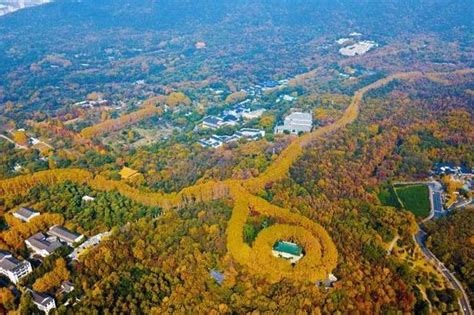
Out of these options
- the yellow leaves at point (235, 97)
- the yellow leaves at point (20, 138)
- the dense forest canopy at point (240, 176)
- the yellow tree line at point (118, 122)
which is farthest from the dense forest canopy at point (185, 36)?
the yellow leaves at point (20, 138)

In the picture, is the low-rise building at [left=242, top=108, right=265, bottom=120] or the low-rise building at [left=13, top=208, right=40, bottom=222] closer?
the low-rise building at [left=13, top=208, right=40, bottom=222]

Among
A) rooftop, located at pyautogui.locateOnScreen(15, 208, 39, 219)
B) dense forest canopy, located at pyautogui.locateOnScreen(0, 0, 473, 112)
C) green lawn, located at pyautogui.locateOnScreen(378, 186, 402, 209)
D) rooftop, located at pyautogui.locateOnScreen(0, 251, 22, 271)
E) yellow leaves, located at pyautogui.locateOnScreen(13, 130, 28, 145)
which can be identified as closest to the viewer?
rooftop, located at pyautogui.locateOnScreen(0, 251, 22, 271)

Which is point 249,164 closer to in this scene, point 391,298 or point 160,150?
point 160,150

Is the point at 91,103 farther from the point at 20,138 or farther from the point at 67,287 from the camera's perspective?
the point at 67,287

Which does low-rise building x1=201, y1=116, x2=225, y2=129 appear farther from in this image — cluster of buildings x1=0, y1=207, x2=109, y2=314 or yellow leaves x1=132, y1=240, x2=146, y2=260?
yellow leaves x1=132, y1=240, x2=146, y2=260

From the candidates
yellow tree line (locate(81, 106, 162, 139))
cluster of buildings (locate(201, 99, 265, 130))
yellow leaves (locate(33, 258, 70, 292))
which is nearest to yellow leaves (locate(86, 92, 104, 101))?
yellow tree line (locate(81, 106, 162, 139))

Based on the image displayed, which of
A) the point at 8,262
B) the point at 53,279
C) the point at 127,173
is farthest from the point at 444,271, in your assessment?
the point at 8,262

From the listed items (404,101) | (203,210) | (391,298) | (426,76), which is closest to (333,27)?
(426,76)

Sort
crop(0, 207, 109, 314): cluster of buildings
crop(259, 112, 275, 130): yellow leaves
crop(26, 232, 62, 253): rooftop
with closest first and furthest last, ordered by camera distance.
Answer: crop(0, 207, 109, 314): cluster of buildings < crop(26, 232, 62, 253): rooftop < crop(259, 112, 275, 130): yellow leaves

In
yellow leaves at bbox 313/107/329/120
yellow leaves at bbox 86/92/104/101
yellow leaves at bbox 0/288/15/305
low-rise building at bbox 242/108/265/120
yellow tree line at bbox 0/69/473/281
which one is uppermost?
yellow leaves at bbox 0/288/15/305
